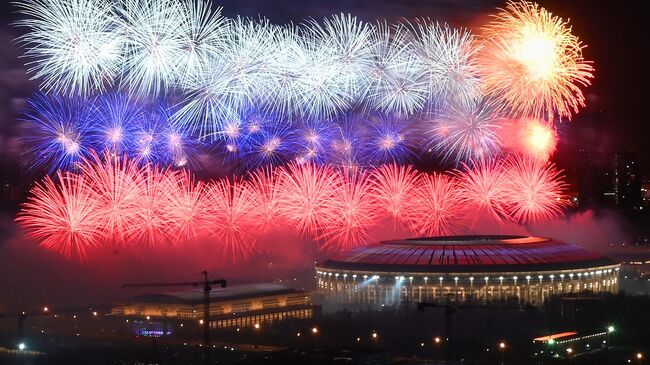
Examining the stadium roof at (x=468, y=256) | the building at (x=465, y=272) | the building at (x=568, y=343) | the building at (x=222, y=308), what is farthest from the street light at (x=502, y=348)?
the building at (x=222, y=308)

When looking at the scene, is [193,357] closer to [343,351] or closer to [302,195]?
[302,195]

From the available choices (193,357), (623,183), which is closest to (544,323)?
(193,357)

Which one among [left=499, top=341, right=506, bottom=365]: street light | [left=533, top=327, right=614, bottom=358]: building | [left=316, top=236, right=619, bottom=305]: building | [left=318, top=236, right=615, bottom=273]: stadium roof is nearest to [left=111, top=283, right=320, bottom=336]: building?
[left=316, top=236, right=619, bottom=305]: building

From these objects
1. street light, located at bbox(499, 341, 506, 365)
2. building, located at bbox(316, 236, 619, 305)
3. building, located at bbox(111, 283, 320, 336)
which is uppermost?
building, located at bbox(316, 236, 619, 305)

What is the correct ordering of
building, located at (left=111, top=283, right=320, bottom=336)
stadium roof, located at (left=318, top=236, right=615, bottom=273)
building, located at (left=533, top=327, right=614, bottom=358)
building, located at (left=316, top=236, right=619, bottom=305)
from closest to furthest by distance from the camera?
1. building, located at (left=533, top=327, right=614, bottom=358)
2. building, located at (left=316, top=236, right=619, bottom=305)
3. building, located at (left=111, top=283, right=320, bottom=336)
4. stadium roof, located at (left=318, top=236, right=615, bottom=273)

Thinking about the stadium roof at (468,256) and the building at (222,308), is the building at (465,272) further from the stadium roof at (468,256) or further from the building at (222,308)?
the building at (222,308)

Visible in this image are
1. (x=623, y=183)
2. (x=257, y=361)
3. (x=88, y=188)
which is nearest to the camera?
(x=257, y=361)

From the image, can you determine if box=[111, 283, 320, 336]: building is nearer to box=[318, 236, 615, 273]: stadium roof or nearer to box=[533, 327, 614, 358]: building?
box=[318, 236, 615, 273]: stadium roof
